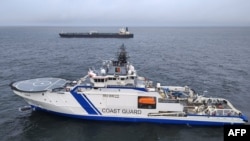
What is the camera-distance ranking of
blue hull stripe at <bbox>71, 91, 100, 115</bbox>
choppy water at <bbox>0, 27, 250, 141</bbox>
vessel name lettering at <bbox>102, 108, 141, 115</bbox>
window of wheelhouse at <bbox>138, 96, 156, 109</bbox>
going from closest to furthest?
choppy water at <bbox>0, 27, 250, 141</bbox>, blue hull stripe at <bbox>71, 91, 100, 115</bbox>, window of wheelhouse at <bbox>138, 96, 156, 109</bbox>, vessel name lettering at <bbox>102, 108, 141, 115</bbox>

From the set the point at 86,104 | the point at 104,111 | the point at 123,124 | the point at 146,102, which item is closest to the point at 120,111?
the point at 123,124

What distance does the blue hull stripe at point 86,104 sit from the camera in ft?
84.7

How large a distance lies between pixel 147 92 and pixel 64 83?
Result: 9340 mm

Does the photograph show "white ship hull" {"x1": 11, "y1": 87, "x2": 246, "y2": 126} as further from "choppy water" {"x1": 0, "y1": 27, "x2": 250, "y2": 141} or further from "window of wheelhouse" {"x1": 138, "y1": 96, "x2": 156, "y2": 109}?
"choppy water" {"x1": 0, "y1": 27, "x2": 250, "y2": 141}

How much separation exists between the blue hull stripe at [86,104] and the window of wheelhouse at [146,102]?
4.52 m

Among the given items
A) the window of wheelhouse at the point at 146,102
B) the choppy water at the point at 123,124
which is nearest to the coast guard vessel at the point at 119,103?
the window of wheelhouse at the point at 146,102

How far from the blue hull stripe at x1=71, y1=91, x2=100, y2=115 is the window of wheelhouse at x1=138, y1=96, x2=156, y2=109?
4.52 m

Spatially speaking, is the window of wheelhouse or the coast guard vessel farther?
the window of wheelhouse

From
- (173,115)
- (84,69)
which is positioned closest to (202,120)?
(173,115)

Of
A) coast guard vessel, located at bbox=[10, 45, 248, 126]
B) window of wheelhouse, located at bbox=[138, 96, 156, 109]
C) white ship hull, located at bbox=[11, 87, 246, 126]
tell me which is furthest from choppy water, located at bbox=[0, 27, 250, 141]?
window of wheelhouse, located at bbox=[138, 96, 156, 109]

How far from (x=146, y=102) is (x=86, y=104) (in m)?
6.21

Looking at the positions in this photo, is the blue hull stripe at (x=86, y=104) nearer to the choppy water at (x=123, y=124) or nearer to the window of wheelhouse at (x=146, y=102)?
the choppy water at (x=123, y=124)

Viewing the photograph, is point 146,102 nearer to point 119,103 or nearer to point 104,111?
point 119,103

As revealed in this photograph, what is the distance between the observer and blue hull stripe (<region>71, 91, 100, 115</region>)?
25.8m
